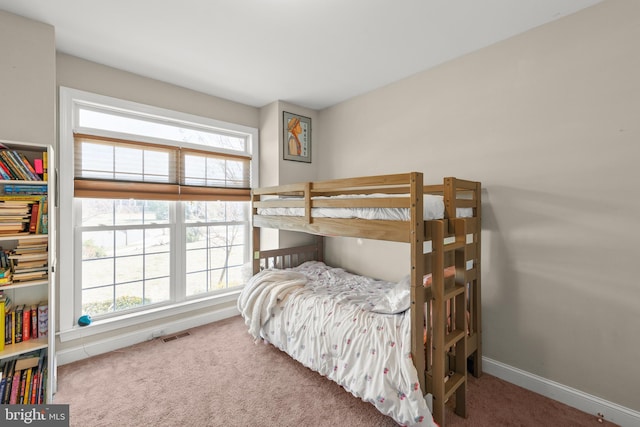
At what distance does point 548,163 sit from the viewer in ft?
6.53

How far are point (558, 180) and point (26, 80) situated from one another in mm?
3833

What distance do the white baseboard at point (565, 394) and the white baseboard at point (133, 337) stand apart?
2.80 meters

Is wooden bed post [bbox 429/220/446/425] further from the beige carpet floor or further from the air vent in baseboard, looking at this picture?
the air vent in baseboard

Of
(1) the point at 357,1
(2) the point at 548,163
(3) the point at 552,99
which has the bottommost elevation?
(2) the point at 548,163

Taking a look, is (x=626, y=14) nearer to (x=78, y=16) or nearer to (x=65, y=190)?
(x=78, y=16)

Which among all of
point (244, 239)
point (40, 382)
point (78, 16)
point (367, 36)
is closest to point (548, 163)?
point (367, 36)

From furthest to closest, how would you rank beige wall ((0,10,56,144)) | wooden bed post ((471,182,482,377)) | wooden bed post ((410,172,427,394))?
wooden bed post ((471,182,482,377)), beige wall ((0,10,56,144)), wooden bed post ((410,172,427,394))

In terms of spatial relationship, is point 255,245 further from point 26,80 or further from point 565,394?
point 565,394

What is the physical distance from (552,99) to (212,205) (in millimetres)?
3323

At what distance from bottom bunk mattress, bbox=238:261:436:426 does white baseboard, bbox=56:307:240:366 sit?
0.72 meters

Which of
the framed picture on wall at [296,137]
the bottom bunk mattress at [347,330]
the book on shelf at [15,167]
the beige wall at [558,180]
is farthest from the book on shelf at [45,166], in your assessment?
the beige wall at [558,180]

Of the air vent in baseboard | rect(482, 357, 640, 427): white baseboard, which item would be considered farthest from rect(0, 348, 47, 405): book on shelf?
rect(482, 357, 640, 427): white baseboard

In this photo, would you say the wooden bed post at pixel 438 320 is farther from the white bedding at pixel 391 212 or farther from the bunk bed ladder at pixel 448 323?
the white bedding at pixel 391 212

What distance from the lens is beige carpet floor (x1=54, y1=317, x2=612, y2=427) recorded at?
5.80 ft
